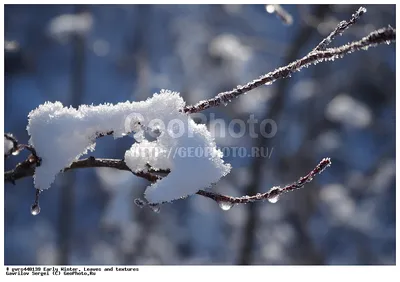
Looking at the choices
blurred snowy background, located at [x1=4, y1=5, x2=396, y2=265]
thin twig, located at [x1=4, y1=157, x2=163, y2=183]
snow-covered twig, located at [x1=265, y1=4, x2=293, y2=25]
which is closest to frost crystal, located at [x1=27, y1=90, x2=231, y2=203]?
thin twig, located at [x1=4, y1=157, x2=163, y2=183]

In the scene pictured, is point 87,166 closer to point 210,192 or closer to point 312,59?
point 210,192

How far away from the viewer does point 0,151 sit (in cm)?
65

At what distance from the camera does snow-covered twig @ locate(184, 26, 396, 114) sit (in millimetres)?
450

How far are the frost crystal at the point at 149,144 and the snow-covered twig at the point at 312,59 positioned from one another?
43 millimetres

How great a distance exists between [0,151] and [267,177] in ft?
12.2

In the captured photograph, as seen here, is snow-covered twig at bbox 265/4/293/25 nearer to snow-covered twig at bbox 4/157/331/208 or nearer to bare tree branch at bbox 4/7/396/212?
bare tree branch at bbox 4/7/396/212

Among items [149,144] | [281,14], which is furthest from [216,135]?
[149,144]

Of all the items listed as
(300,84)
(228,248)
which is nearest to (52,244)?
(228,248)

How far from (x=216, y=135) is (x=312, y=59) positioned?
121 inches

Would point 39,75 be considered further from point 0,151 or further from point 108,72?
point 0,151

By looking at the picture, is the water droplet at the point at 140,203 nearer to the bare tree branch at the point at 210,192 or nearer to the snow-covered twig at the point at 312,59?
the bare tree branch at the point at 210,192

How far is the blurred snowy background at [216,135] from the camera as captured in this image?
3.60m

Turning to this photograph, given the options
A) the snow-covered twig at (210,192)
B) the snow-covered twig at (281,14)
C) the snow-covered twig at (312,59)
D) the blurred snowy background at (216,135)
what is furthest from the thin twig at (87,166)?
the blurred snowy background at (216,135)

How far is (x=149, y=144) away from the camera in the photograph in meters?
0.60
